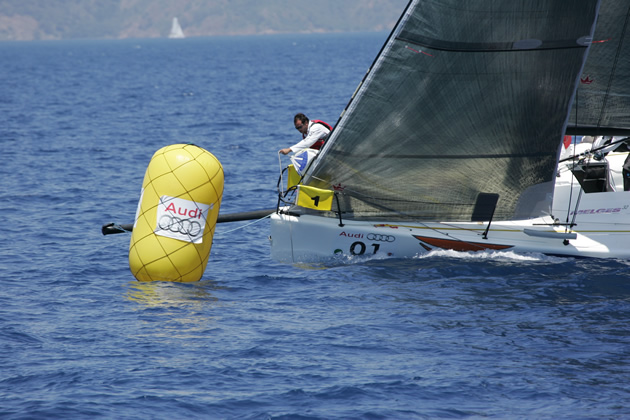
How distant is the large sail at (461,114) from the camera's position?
44.4ft

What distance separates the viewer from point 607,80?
15.1 metres

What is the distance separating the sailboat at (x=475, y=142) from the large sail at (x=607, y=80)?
0.02 meters

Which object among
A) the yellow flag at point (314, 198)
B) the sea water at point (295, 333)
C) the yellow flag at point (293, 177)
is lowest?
the sea water at point (295, 333)

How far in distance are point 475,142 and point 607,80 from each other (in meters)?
2.91

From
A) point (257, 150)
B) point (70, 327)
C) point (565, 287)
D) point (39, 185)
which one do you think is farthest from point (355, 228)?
point (257, 150)

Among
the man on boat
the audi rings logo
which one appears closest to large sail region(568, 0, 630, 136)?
the audi rings logo

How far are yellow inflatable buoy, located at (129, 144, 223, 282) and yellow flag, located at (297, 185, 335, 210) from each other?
175 cm

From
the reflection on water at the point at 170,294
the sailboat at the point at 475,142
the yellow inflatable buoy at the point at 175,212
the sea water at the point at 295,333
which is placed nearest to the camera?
the sea water at the point at 295,333

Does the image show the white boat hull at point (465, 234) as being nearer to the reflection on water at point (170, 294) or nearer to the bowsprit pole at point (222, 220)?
the bowsprit pole at point (222, 220)

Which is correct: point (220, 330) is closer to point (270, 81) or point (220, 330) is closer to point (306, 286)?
point (306, 286)

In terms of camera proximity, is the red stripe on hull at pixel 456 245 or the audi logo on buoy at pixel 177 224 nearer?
the audi logo on buoy at pixel 177 224

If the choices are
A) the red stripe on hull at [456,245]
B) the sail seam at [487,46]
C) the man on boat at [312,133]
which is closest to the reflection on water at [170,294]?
the man on boat at [312,133]

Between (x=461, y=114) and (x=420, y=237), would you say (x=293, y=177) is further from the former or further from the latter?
(x=461, y=114)

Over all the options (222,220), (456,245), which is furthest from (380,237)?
(222,220)
